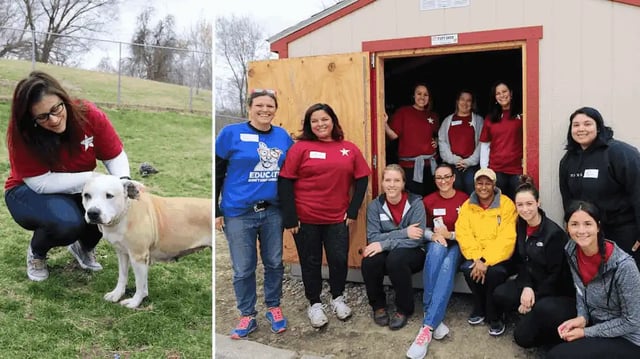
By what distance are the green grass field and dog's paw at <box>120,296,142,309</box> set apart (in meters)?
0.03

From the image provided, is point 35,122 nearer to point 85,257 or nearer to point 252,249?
point 85,257

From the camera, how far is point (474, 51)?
4.58 metres

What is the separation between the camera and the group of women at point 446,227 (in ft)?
11.4

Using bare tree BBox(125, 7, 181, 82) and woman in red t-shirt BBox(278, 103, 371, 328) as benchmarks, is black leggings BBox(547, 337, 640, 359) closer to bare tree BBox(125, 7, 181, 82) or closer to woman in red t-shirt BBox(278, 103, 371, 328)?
woman in red t-shirt BBox(278, 103, 371, 328)

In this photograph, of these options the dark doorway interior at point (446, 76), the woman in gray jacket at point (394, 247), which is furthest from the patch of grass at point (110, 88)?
the dark doorway interior at point (446, 76)

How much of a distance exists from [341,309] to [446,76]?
11.3ft

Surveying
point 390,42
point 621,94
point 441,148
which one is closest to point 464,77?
point 441,148

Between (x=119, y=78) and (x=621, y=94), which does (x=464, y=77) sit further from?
(x=119, y=78)

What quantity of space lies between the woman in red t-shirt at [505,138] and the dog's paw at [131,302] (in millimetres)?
2741

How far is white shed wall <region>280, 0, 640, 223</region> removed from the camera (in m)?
3.94

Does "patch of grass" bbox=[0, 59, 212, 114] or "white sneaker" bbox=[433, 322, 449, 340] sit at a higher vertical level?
"patch of grass" bbox=[0, 59, 212, 114]

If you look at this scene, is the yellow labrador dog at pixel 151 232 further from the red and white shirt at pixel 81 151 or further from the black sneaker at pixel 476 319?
the black sneaker at pixel 476 319

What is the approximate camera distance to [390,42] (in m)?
4.54

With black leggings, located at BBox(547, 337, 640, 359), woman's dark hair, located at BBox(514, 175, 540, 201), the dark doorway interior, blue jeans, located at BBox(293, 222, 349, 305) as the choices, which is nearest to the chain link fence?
blue jeans, located at BBox(293, 222, 349, 305)
